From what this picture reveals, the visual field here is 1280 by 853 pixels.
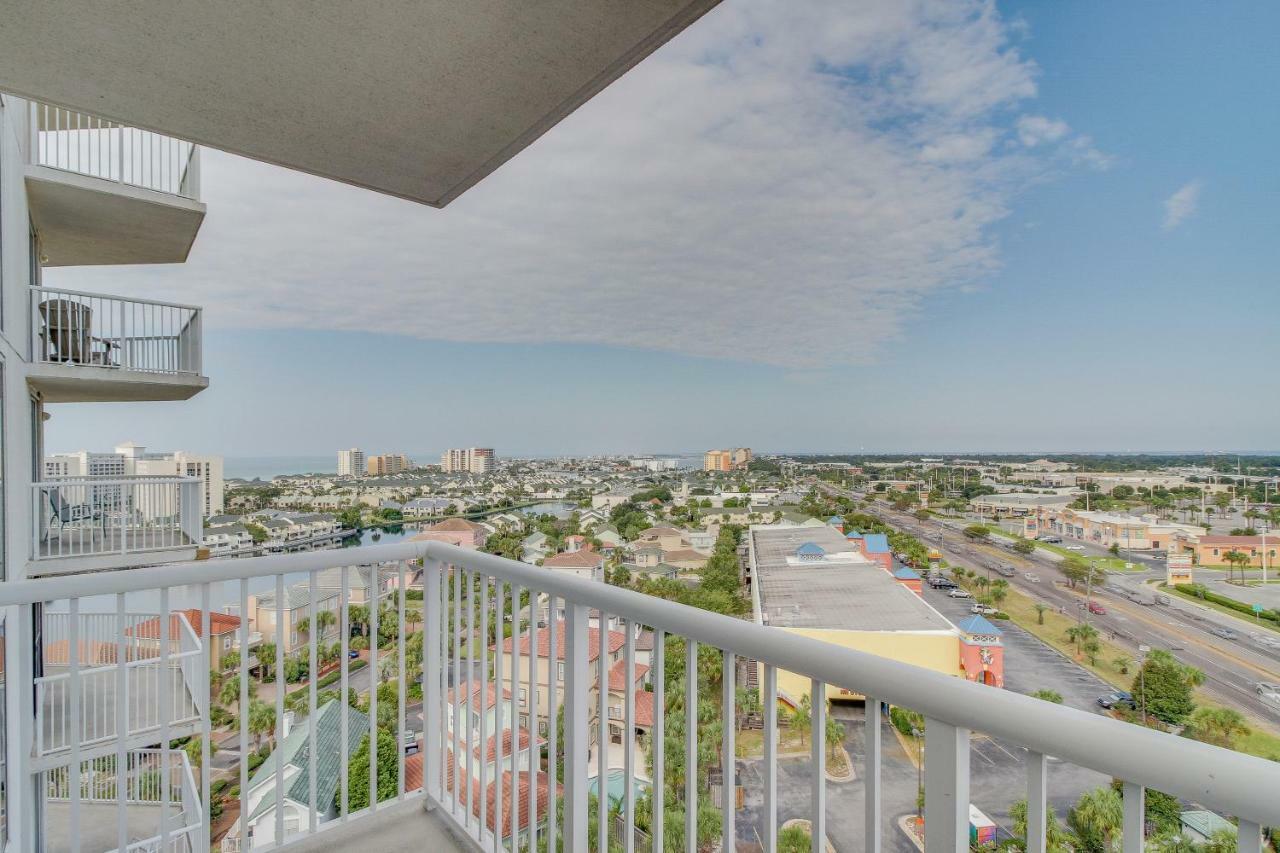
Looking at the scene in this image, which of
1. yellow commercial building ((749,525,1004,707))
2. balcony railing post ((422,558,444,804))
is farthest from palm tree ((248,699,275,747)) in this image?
yellow commercial building ((749,525,1004,707))

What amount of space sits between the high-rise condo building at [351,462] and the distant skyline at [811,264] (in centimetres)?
19

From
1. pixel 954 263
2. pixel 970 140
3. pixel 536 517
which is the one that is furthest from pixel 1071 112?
pixel 536 517

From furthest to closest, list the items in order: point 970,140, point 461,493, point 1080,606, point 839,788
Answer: point 461,493 < point 970,140 < point 1080,606 < point 839,788

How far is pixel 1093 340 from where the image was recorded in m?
2.45

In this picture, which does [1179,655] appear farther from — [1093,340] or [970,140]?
[970,140]

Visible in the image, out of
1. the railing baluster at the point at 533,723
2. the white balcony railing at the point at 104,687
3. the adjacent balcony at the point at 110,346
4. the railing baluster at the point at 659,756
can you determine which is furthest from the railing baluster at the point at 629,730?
the adjacent balcony at the point at 110,346

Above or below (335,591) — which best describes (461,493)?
above

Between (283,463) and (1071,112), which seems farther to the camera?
(283,463)

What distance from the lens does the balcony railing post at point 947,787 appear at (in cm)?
80

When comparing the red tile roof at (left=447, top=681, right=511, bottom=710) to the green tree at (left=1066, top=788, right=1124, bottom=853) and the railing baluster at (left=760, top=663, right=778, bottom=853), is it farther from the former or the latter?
the green tree at (left=1066, top=788, right=1124, bottom=853)

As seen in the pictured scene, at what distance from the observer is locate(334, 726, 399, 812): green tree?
2.33m

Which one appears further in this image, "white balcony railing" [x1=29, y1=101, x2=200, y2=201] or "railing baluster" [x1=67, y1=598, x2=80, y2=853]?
"white balcony railing" [x1=29, y1=101, x2=200, y2=201]

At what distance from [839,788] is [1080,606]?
0.99 meters

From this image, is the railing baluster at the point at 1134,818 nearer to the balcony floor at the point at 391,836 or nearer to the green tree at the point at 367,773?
the balcony floor at the point at 391,836
